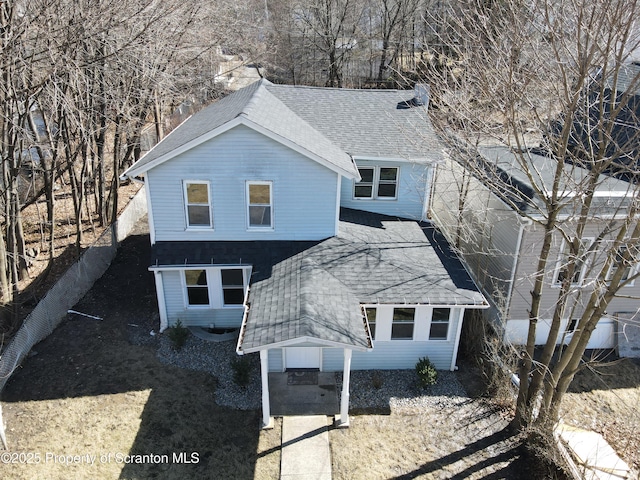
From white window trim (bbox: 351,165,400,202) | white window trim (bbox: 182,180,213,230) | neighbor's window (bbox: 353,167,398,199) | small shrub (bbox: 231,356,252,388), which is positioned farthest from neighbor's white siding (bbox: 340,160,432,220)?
small shrub (bbox: 231,356,252,388)

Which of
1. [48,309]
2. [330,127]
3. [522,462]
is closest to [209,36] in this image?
[330,127]

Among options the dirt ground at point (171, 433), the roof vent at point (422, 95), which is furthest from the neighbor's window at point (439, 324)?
the roof vent at point (422, 95)

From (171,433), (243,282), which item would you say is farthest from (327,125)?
(171,433)

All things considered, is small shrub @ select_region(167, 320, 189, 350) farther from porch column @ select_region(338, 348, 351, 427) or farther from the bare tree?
the bare tree

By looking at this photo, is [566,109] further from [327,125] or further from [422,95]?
[422,95]

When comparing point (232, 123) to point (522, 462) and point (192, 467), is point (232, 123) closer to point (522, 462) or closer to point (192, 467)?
point (192, 467)

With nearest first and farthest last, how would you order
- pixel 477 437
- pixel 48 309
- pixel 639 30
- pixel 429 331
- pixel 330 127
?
1. pixel 639 30
2. pixel 477 437
3. pixel 429 331
4. pixel 48 309
5. pixel 330 127

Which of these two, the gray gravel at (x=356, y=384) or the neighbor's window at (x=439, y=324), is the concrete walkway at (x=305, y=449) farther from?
the neighbor's window at (x=439, y=324)
